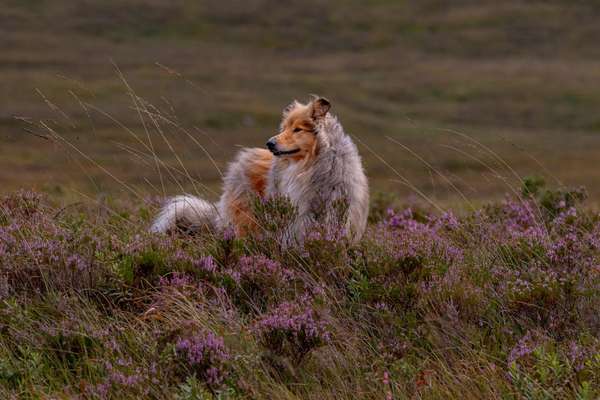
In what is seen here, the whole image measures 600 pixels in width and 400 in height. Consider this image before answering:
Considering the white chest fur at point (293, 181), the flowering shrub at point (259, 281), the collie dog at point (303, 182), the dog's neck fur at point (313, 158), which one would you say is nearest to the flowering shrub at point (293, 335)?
the flowering shrub at point (259, 281)

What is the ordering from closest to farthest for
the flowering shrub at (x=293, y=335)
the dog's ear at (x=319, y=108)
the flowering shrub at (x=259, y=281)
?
the flowering shrub at (x=293, y=335) < the flowering shrub at (x=259, y=281) < the dog's ear at (x=319, y=108)

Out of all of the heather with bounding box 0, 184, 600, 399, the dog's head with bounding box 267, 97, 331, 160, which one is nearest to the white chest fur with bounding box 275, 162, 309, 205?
the dog's head with bounding box 267, 97, 331, 160

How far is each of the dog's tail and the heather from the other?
4.66 feet

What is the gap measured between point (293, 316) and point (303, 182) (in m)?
3.49

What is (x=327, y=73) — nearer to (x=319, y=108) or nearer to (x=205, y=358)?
(x=319, y=108)

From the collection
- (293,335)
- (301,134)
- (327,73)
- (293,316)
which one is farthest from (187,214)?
(327,73)

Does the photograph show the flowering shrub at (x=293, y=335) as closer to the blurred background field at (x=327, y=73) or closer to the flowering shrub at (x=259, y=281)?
the flowering shrub at (x=259, y=281)

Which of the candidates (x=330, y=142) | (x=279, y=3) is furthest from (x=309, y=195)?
(x=279, y=3)

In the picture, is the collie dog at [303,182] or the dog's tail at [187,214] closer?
the collie dog at [303,182]

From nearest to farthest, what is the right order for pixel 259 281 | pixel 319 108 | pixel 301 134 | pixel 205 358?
pixel 205 358 → pixel 259 281 → pixel 301 134 → pixel 319 108

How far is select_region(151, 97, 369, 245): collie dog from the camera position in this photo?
8.09 m

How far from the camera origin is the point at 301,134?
337 inches

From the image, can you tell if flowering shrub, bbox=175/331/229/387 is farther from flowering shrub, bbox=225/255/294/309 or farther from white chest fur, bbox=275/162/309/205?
white chest fur, bbox=275/162/309/205

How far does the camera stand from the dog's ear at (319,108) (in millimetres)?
8664
